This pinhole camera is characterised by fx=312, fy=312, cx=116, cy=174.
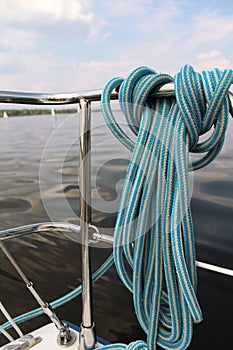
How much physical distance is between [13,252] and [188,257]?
240cm

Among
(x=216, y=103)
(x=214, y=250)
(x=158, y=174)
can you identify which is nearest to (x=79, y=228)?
(x=158, y=174)

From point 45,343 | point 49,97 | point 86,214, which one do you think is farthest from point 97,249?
point 49,97

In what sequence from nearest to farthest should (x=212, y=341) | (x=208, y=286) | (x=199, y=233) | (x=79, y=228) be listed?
1. (x=79, y=228)
2. (x=212, y=341)
3. (x=208, y=286)
4. (x=199, y=233)

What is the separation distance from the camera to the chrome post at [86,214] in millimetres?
685

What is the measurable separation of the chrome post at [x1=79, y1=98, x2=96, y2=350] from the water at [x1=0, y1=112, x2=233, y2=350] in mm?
34

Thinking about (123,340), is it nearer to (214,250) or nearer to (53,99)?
(214,250)

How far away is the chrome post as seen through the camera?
2.25 ft

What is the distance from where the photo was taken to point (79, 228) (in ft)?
2.60

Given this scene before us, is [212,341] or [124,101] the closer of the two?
[124,101]

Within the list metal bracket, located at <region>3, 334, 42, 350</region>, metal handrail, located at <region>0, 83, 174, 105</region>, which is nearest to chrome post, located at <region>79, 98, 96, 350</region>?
metal handrail, located at <region>0, 83, 174, 105</region>

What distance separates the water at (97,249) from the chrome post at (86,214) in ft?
0.11

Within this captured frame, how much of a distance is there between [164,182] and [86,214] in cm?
25

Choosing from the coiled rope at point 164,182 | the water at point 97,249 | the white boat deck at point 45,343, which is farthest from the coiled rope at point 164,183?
the white boat deck at point 45,343

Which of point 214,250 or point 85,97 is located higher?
point 85,97
